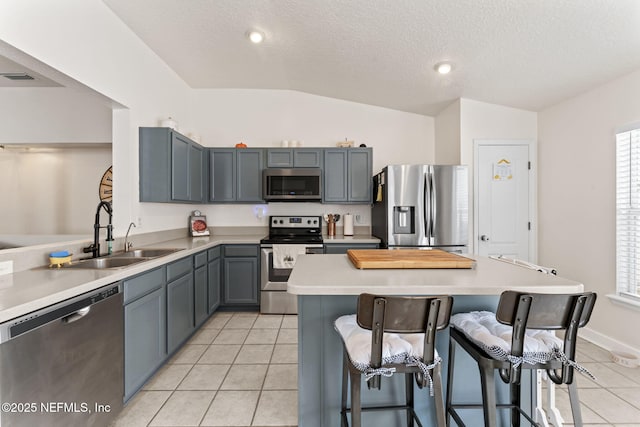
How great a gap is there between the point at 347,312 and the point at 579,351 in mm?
2593

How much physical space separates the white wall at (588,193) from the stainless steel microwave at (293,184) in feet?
9.06

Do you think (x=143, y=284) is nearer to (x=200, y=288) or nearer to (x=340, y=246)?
(x=200, y=288)

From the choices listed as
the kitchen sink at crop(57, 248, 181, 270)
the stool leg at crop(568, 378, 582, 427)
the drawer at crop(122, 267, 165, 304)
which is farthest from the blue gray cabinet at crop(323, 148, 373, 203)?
the stool leg at crop(568, 378, 582, 427)

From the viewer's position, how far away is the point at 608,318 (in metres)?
2.72

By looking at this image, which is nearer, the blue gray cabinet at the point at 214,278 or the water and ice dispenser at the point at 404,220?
the blue gray cabinet at the point at 214,278

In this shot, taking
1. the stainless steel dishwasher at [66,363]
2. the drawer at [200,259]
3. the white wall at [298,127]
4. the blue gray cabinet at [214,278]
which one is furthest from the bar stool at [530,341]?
the white wall at [298,127]

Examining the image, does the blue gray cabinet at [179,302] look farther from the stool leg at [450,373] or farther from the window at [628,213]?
the window at [628,213]

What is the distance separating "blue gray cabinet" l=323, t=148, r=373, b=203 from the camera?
3.86 meters

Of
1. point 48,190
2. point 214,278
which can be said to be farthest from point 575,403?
point 48,190

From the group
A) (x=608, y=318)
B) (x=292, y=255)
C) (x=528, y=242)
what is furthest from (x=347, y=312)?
(x=528, y=242)

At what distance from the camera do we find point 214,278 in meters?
3.34

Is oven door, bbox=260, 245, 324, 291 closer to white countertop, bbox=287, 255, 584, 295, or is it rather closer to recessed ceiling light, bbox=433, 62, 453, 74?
white countertop, bbox=287, 255, 584, 295

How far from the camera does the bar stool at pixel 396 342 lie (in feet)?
3.59

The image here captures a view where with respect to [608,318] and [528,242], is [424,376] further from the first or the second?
[528,242]
